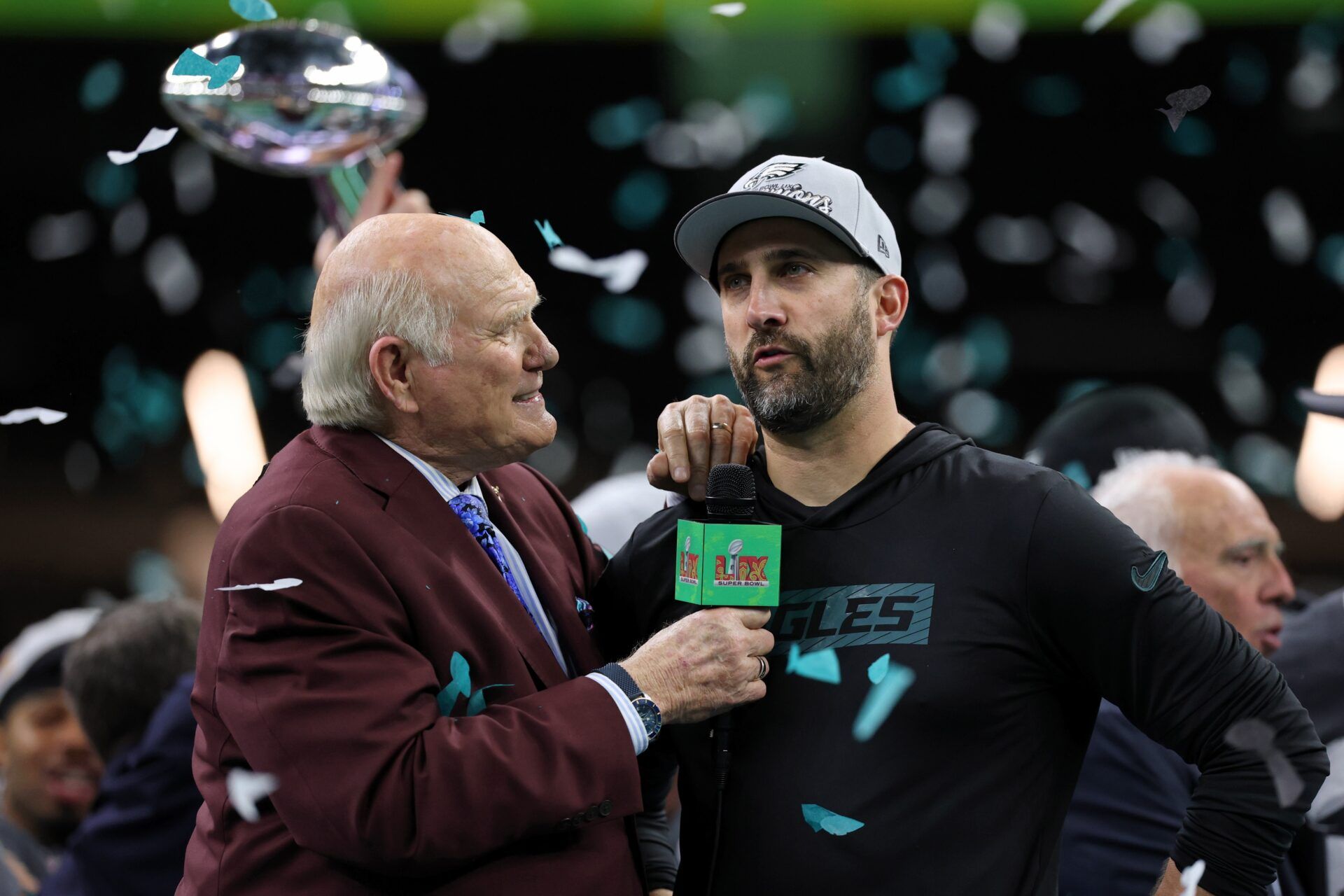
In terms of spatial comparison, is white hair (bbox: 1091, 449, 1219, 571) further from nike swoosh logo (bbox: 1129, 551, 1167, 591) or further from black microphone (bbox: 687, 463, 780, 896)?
black microphone (bbox: 687, 463, 780, 896)

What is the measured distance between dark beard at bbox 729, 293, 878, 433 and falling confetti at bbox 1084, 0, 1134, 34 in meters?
4.45

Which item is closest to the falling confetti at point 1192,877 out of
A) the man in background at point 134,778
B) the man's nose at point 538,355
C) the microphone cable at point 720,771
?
the microphone cable at point 720,771

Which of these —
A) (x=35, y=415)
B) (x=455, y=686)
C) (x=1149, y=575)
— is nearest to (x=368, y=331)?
(x=455, y=686)

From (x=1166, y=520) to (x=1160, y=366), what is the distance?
3.53 m

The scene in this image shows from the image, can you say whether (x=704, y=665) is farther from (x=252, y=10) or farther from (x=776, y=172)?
(x=252, y=10)

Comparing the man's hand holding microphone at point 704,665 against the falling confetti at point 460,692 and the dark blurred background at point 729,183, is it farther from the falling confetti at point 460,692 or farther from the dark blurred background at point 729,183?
the dark blurred background at point 729,183

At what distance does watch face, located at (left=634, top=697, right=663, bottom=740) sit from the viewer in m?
1.81

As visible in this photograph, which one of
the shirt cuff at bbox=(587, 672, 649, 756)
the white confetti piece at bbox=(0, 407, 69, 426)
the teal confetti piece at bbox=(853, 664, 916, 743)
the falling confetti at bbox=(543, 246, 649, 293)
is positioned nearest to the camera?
the shirt cuff at bbox=(587, 672, 649, 756)

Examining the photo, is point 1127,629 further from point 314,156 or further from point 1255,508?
point 314,156

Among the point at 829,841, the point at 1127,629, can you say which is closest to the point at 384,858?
the point at 829,841

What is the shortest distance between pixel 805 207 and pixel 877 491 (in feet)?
1.43

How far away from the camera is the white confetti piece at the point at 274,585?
5.73 feet

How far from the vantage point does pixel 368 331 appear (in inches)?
76.7

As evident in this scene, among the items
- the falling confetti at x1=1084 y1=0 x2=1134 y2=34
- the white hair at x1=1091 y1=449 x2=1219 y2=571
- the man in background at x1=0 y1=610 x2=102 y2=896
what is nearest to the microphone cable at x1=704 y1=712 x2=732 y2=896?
the white hair at x1=1091 y1=449 x2=1219 y2=571
